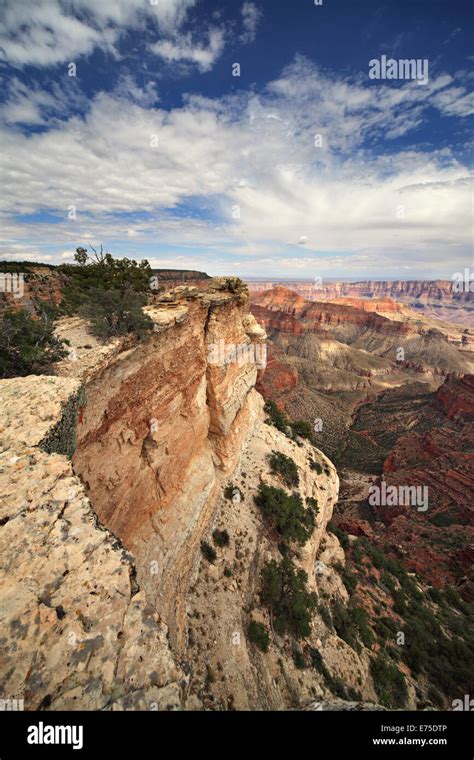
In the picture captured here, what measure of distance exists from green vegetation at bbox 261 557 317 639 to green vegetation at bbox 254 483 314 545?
2.11 meters

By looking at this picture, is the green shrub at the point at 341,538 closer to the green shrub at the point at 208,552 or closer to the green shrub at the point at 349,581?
the green shrub at the point at 349,581

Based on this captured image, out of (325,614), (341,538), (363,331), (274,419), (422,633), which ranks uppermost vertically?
(363,331)

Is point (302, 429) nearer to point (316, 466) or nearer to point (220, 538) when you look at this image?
point (316, 466)

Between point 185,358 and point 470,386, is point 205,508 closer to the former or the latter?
point 185,358

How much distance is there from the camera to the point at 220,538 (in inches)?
703

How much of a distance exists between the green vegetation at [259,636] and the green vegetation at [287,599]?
158cm

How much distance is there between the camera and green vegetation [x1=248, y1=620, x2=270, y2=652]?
579 inches

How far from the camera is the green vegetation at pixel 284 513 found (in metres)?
20.3

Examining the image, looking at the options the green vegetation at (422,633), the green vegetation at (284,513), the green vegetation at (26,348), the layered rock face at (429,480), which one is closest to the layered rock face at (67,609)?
the green vegetation at (26,348)

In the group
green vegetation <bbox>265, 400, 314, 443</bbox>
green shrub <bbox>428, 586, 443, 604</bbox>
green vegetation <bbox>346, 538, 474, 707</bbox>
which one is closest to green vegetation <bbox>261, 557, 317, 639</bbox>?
green vegetation <bbox>346, 538, 474, 707</bbox>

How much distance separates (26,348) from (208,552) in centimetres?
1392

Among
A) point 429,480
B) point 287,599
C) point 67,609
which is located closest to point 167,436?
point 67,609

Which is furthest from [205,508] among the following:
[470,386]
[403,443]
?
[470,386]

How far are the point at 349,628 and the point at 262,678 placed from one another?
8.35 metres
